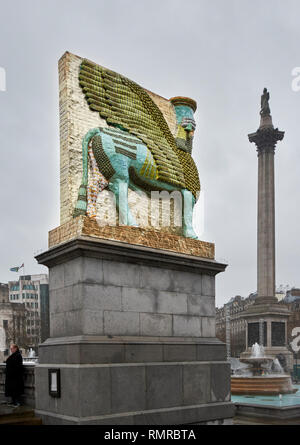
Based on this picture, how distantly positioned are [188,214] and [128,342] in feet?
14.0

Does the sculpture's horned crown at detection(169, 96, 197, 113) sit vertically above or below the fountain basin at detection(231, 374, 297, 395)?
above

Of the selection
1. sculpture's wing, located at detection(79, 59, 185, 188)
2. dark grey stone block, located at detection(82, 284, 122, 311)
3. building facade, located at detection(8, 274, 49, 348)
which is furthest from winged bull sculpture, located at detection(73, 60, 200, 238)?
building facade, located at detection(8, 274, 49, 348)

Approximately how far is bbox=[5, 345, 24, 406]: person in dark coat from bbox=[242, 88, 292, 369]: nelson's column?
110 ft

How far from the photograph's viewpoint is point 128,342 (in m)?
11.1

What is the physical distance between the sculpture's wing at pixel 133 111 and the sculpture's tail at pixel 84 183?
2.53 feet

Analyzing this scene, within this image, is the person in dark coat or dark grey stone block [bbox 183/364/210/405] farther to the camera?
the person in dark coat

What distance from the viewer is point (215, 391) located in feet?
41.2

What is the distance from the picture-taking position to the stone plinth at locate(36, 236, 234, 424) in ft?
34.3

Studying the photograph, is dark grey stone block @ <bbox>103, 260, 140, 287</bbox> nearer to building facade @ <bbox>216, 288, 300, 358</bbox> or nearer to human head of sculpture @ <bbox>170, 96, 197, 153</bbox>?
human head of sculpture @ <bbox>170, 96, 197, 153</bbox>

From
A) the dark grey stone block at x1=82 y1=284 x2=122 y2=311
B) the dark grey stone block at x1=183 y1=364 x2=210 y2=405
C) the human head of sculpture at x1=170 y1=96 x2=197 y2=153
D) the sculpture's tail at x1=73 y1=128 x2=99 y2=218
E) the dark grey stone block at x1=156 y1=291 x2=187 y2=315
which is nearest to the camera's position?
the dark grey stone block at x1=82 y1=284 x2=122 y2=311

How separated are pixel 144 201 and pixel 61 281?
3.16 metres

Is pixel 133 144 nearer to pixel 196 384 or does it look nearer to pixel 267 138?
pixel 196 384

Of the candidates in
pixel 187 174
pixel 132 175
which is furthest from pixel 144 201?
pixel 187 174

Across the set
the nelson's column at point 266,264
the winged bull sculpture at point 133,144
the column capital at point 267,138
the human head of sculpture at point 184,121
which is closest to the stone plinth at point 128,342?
the winged bull sculpture at point 133,144
